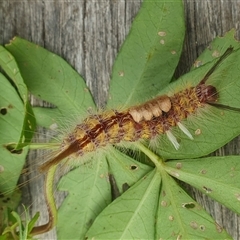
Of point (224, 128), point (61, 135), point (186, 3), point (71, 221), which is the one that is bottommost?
point (71, 221)

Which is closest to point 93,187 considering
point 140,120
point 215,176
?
point 140,120

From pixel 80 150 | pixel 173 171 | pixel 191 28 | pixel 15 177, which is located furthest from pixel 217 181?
pixel 15 177

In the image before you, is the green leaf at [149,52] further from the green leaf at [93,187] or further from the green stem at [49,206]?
the green stem at [49,206]

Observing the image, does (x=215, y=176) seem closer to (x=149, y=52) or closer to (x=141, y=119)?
(x=141, y=119)

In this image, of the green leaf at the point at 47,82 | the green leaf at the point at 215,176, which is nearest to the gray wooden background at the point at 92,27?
the green leaf at the point at 47,82

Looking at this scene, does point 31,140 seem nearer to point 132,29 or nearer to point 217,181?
point 132,29
